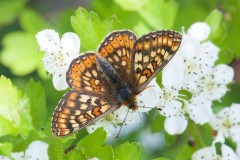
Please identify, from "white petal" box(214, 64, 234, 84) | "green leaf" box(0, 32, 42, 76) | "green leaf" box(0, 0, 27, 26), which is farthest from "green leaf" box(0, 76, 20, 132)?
"green leaf" box(0, 0, 27, 26)

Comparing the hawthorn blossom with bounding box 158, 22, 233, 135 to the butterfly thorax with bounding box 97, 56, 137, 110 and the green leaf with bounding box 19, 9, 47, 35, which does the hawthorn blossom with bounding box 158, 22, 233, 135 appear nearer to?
the butterfly thorax with bounding box 97, 56, 137, 110

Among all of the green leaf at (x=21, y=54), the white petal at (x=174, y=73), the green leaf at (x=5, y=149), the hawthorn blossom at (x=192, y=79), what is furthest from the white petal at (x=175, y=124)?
the green leaf at (x=21, y=54)

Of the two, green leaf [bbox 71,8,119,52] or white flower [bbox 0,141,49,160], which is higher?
green leaf [bbox 71,8,119,52]

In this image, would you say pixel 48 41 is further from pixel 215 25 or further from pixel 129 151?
pixel 215 25

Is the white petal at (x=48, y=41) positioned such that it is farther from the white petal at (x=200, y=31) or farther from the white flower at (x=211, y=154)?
the white flower at (x=211, y=154)

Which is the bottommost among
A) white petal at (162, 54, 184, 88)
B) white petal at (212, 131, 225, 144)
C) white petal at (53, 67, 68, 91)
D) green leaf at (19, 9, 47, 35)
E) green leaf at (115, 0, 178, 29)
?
white petal at (212, 131, 225, 144)

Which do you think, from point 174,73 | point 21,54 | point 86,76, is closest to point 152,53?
point 174,73

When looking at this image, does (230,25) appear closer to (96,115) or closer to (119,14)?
(119,14)

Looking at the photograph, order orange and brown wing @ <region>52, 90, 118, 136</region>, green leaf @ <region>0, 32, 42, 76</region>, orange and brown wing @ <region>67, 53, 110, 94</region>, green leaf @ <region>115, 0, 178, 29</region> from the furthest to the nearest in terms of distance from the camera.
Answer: green leaf @ <region>0, 32, 42, 76</region>
green leaf @ <region>115, 0, 178, 29</region>
orange and brown wing @ <region>67, 53, 110, 94</region>
orange and brown wing @ <region>52, 90, 118, 136</region>
